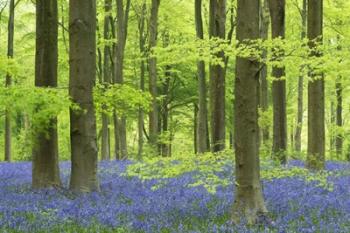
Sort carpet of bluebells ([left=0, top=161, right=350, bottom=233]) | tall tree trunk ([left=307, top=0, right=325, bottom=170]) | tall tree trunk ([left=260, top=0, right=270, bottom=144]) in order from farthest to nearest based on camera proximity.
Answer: tall tree trunk ([left=260, top=0, right=270, bottom=144]) < tall tree trunk ([left=307, top=0, right=325, bottom=170]) < carpet of bluebells ([left=0, top=161, right=350, bottom=233])

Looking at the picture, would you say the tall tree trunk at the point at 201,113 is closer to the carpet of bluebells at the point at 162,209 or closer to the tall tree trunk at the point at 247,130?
the carpet of bluebells at the point at 162,209

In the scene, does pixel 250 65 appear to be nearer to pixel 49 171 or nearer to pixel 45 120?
pixel 45 120

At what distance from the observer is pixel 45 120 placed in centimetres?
945

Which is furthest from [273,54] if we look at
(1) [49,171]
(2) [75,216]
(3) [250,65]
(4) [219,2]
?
(4) [219,2]

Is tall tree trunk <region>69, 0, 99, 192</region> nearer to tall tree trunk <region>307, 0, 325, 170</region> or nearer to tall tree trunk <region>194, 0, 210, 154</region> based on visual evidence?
tall tree trunk <region>307, 0, 325, 170</region>

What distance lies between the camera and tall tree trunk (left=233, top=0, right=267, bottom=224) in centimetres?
804

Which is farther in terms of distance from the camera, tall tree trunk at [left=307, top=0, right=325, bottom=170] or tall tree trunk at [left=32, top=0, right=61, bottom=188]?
tall tree trunk at [left=307, top=0, right=325, bottom=170]

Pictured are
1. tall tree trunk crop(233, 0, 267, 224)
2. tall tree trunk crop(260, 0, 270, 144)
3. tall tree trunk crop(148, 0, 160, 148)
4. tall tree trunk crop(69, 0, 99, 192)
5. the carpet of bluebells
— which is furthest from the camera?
tall tree trunk crop(148, 0, 160, 148)

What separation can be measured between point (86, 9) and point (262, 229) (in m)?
6.92

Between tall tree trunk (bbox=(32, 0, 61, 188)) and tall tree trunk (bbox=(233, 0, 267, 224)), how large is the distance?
606 cm

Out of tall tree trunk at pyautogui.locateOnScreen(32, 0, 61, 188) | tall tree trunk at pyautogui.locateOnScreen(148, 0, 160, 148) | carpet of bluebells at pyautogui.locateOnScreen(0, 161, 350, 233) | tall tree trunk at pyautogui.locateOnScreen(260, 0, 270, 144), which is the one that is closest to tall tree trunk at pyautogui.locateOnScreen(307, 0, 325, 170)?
carpet of bluebells at pyautogui.locateOnScreen(0, 161, 350, 233)

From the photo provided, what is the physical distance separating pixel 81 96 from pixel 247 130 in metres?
4.95

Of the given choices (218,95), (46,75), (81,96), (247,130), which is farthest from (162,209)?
(218,95)

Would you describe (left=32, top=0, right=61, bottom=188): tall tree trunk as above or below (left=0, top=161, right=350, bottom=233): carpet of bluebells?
above
